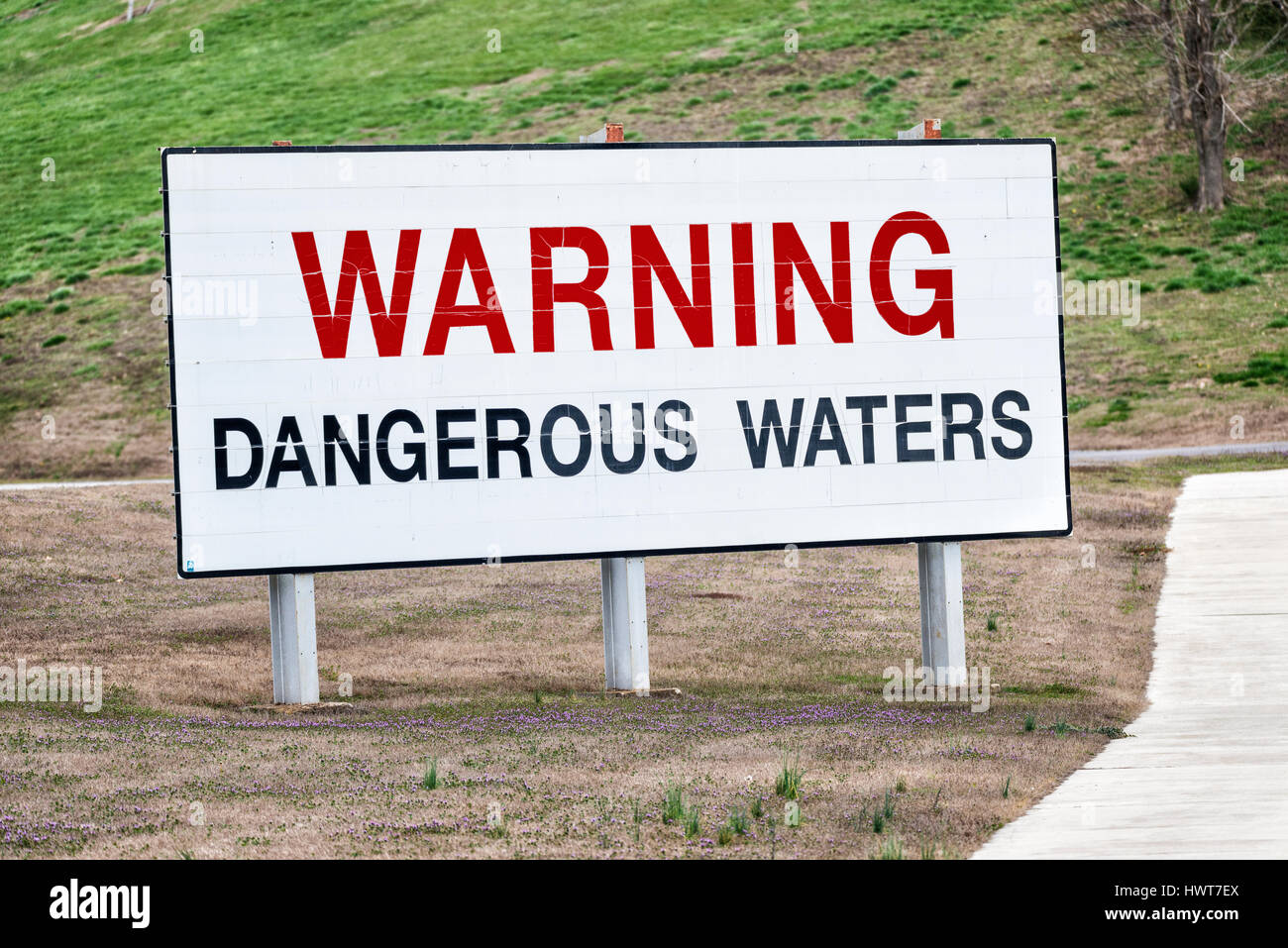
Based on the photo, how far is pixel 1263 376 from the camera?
40438mm

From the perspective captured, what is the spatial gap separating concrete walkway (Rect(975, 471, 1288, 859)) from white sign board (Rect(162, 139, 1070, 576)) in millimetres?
2472

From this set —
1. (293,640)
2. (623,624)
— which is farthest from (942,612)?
(293,640)

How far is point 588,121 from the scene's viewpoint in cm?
6028

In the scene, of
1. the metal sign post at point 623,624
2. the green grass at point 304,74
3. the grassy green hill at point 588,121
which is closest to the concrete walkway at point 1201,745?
the metal sign post at point 623,624

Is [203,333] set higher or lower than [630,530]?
higher

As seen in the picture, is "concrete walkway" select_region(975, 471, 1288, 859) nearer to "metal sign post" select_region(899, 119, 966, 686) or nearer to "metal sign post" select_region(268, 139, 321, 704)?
"metal sign post" select_region(899, 119, 966, 686)

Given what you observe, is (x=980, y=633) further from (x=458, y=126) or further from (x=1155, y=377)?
(x=458, y=126)

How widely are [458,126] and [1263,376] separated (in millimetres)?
33621

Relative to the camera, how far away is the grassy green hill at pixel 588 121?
43312 mm

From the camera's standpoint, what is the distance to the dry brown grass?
31.8 feet

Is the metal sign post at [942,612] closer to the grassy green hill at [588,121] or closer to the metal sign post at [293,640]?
the metal sign post at [293,640]
